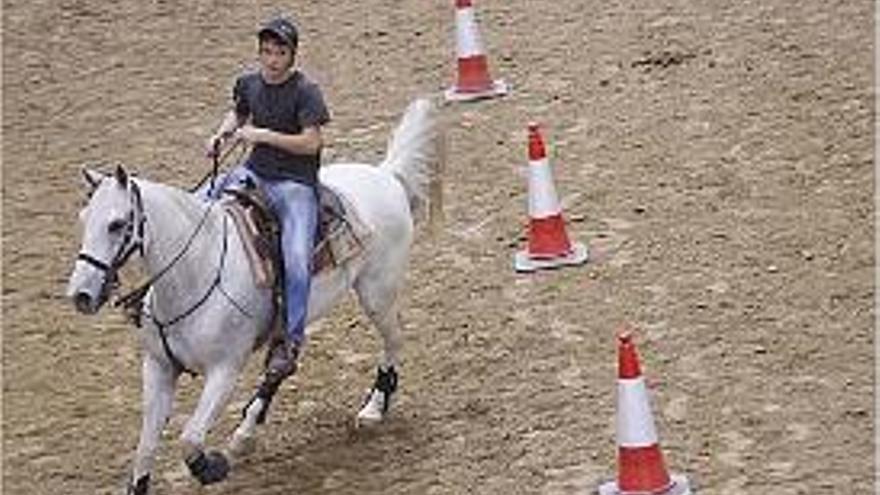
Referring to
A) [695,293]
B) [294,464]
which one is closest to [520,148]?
[695,293]

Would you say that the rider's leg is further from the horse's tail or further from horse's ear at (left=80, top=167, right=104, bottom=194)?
the horse's tail

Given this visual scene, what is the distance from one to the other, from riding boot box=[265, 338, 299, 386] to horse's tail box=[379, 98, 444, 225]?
4.71ft

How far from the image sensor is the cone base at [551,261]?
10633mm

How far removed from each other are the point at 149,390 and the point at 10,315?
3100 millimetres

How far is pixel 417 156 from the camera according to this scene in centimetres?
947

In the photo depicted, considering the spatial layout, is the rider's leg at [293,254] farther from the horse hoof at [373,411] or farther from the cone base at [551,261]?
the cone base at [551,261]

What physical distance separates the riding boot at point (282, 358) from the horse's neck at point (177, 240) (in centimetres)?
48

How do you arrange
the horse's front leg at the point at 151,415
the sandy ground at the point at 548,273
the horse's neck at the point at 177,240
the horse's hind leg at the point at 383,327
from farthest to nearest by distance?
the horse's hind leg at the point at 383,327 → the sandy ground at the point at 548,273 → the horse's front leg at the point at 151,415 → the horse's neck at the point at 177,240

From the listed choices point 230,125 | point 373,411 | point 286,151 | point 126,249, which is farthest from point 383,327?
point 126,249

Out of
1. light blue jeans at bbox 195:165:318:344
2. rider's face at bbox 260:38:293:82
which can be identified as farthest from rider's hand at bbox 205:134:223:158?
rider's face at bbox 260:38:293:82

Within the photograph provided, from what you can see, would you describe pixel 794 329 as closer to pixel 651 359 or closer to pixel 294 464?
pixel 651 359

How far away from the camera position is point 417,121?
952 centimetres

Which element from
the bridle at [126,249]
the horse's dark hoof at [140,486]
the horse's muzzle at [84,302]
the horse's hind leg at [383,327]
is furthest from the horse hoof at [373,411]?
the horse's muzzle at [84,302]

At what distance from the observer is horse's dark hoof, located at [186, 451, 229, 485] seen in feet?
25.6
